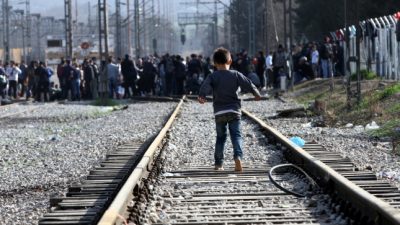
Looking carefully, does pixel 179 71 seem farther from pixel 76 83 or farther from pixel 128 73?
pixel 76 83

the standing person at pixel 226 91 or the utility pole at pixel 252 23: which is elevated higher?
the utility pole at pixel 252 23

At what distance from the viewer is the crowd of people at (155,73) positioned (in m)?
46.7

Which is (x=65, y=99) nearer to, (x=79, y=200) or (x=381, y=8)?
(x=381, y=8)

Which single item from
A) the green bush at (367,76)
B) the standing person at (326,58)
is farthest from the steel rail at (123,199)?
the standing person at (326,58)

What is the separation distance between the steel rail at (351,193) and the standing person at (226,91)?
0.89 meters

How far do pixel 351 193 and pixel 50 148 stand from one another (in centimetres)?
1048

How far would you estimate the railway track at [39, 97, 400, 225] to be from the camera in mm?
8070

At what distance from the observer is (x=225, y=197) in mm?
9680

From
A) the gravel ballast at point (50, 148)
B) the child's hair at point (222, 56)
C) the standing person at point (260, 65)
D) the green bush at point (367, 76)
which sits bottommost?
the gravel ballast at point (50, 148)

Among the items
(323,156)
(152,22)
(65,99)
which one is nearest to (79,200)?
(323,156)

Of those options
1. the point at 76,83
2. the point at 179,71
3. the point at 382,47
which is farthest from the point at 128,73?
the point at 382,47

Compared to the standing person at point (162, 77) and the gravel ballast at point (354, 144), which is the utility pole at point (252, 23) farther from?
the gravel ballast at point (354, 144)

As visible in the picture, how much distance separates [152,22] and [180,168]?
104m

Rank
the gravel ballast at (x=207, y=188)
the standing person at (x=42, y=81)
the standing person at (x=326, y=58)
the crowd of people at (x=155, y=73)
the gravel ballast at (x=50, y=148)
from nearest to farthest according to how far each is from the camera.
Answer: the gravel ballast at (x=207, y=188) → the gravel ballast at (x=50, y=148) → the standing person at (x=326, y=58) → the crowd of people at (x=155, y=73) → the standing person at (x=42, y=81)
